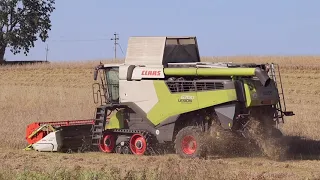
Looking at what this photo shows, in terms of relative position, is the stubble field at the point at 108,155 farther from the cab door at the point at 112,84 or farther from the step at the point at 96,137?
the cab door at the point at 112,84

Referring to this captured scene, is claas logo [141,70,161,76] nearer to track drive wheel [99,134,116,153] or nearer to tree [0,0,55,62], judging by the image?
track drive wheel [99,134,116,153]

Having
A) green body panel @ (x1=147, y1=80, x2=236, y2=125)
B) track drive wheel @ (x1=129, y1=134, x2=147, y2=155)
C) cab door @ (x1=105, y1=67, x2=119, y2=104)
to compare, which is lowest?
track drive wheel @ (x1=129, y1=134, x2=147, y2=155)

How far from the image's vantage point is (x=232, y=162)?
12.1 m

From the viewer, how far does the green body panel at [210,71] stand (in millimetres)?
11922

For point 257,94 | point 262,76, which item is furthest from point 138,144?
point 262,76

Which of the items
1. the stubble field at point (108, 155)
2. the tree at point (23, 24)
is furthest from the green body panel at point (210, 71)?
the tree at point (23, 24)

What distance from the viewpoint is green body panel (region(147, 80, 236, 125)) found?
12.2 meters

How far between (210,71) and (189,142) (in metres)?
1.52

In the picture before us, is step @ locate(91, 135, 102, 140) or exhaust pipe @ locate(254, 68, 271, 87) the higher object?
exhaust pipe @ locate(254, 68, 271, 87)

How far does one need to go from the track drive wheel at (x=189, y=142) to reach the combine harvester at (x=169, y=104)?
2 cm

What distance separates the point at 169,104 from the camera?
42.8 ft

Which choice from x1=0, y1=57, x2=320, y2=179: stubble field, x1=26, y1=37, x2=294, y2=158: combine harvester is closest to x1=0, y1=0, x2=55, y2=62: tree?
x1=0, y1=57, x2=320, y2=179: stubble field

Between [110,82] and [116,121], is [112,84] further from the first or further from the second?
[116,121]

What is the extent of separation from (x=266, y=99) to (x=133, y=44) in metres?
3.42
